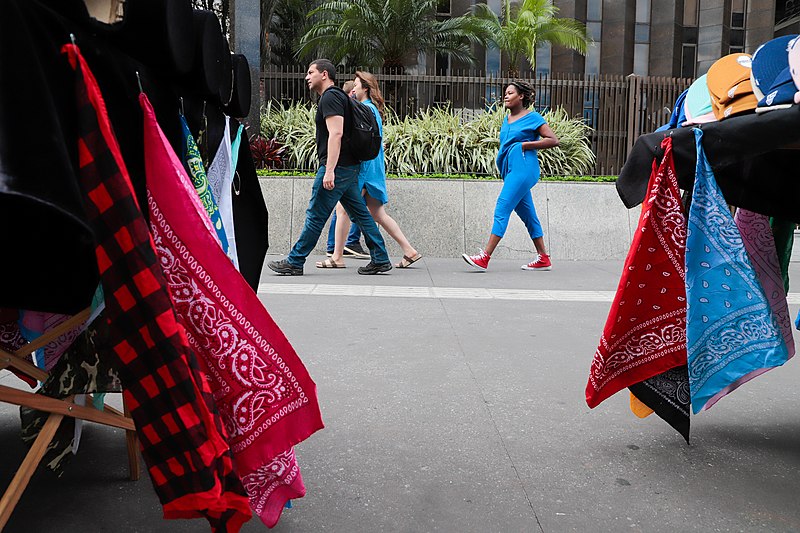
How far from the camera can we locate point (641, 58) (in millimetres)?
29531

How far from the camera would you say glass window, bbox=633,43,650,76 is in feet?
96.5

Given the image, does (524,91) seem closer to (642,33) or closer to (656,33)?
(642,33)

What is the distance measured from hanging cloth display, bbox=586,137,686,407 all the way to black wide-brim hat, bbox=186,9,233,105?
1323 mm

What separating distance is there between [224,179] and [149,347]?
903 millimetres

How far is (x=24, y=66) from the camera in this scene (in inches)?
47.1

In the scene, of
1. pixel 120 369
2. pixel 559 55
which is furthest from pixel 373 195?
pixel 559 55

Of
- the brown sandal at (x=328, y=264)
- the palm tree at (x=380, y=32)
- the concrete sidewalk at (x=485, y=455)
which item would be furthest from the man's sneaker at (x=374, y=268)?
the palm tree at (x=380, y=32)

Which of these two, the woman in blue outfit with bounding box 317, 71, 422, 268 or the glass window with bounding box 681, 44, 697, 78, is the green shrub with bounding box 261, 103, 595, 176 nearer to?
the woman in blue outfit with bounding box 317, 71, 422, 268

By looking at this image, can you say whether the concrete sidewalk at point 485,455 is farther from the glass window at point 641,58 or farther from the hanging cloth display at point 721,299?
the glass window at point 641,58

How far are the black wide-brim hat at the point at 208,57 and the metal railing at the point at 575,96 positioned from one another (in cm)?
1038

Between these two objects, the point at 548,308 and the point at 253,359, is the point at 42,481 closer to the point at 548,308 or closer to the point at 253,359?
the point at 253,359

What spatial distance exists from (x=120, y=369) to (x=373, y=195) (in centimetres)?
581

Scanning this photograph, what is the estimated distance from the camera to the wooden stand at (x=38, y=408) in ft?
5.31

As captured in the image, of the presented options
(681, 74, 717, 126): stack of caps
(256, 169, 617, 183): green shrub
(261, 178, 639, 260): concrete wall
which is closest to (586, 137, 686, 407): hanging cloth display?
(681, 74, 717, 126): stack of caps
